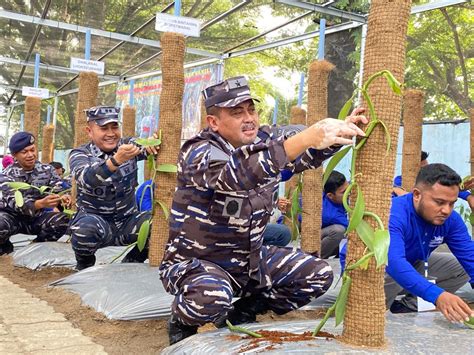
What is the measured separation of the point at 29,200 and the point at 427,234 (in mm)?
3586

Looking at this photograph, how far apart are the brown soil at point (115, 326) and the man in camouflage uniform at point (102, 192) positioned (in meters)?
0.45

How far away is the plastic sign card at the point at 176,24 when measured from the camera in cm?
368

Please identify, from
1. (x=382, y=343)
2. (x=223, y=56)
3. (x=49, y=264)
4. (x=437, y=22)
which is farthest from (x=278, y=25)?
(x=382, y=343)

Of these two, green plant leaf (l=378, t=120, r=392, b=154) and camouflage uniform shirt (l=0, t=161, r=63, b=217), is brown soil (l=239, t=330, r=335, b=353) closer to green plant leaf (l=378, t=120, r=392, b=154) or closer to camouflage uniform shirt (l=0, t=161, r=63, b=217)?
green plant leaf (l=378, t=120, r=392, b=154)

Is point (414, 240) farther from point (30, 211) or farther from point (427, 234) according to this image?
point (30, 211)

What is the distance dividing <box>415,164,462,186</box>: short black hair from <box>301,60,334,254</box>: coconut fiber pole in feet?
6.54

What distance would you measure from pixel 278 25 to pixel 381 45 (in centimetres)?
657

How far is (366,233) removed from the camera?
5.97ft

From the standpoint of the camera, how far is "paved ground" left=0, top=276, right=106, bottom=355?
2.43 metres

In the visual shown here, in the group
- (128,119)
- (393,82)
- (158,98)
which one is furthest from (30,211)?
(158,98)

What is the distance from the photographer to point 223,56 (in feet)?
34.6

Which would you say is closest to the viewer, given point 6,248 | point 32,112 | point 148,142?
point 148,142

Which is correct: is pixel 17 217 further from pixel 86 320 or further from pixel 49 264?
pixel 86 320

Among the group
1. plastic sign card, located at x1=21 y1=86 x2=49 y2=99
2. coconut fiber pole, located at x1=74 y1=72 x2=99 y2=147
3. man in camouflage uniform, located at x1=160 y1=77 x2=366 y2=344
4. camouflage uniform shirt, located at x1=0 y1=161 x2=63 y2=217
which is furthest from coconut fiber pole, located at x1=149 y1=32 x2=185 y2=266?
plastic sign card, located at x1=21 y1=86 x2=49 y2=99
